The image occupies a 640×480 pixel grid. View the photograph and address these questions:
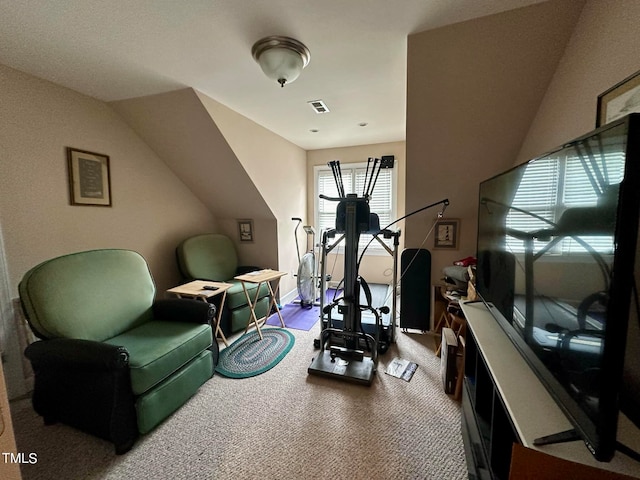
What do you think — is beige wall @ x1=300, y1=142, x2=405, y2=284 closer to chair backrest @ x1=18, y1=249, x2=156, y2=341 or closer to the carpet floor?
the carpet floor

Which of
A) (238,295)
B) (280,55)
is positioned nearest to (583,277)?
(280,55)

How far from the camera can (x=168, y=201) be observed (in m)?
3.05

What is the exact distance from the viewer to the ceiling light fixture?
1.55m

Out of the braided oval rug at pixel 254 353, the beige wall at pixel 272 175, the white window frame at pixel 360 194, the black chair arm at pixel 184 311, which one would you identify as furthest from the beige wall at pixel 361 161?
the black chair arm at pixel 184 311

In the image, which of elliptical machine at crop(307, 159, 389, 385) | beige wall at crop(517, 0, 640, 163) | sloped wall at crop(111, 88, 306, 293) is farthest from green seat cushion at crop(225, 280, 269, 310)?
beige wall at crop(517, 0, 640, 163)

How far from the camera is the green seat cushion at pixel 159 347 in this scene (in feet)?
4.94

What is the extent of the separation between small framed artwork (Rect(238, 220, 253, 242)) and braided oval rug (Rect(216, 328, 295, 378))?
4.45 ft

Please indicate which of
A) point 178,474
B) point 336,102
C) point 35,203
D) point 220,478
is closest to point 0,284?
point 35,203

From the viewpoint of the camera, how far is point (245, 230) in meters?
3.68

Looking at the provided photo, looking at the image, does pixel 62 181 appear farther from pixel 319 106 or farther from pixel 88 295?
pixel 319 106

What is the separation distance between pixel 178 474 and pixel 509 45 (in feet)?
10.0

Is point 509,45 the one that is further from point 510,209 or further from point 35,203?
point 35,203

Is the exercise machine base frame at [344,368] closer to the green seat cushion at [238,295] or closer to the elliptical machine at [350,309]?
the elliptical machine at [350,309]

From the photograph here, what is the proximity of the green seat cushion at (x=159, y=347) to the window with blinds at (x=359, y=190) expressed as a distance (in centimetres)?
270
